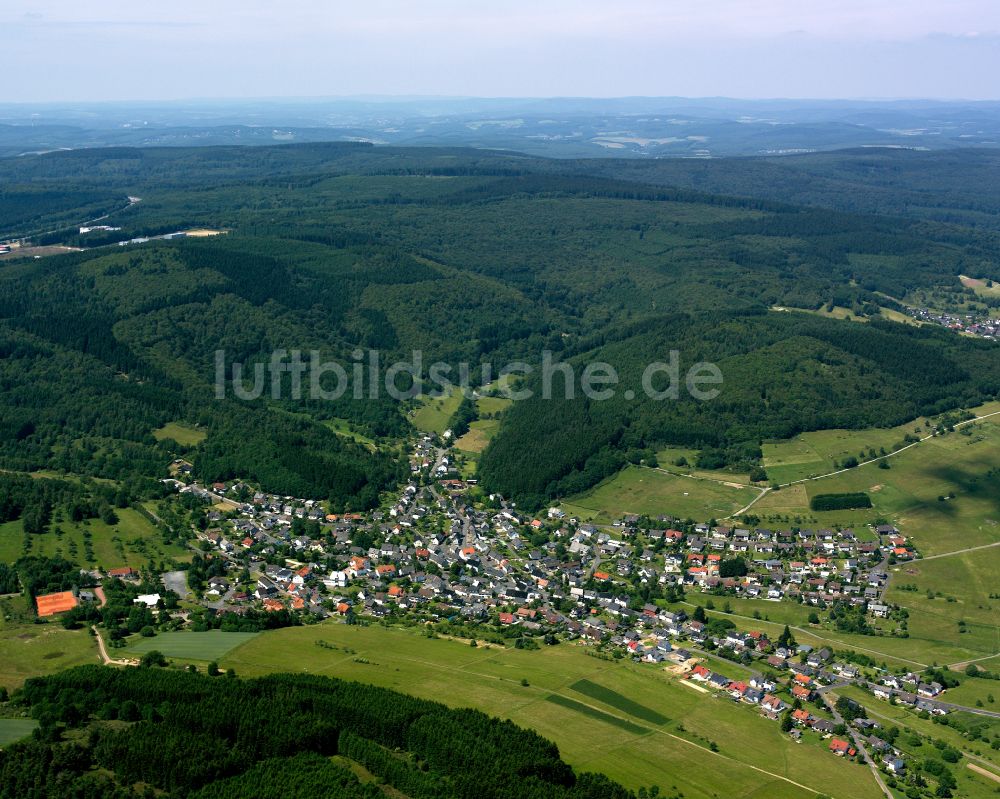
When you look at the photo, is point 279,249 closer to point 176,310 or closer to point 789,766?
point 176,310

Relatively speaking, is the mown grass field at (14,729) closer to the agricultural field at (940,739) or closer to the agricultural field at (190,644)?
the agricultural field at (190,644)

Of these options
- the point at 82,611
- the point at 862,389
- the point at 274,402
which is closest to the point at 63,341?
the point at 274,402

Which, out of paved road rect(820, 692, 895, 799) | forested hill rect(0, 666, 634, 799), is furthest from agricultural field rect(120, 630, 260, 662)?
paved road rect(820, 692, 895, 799)

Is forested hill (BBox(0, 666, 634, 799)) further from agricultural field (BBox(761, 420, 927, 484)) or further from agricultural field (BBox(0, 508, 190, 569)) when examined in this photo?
agricultural field (BBox(761, 420, 927, 484))

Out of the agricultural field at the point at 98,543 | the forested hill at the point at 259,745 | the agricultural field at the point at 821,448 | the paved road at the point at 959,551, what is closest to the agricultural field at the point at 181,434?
the agricultural field at the point at 98,543

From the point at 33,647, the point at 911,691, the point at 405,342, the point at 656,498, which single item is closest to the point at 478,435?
the point at 656,498
